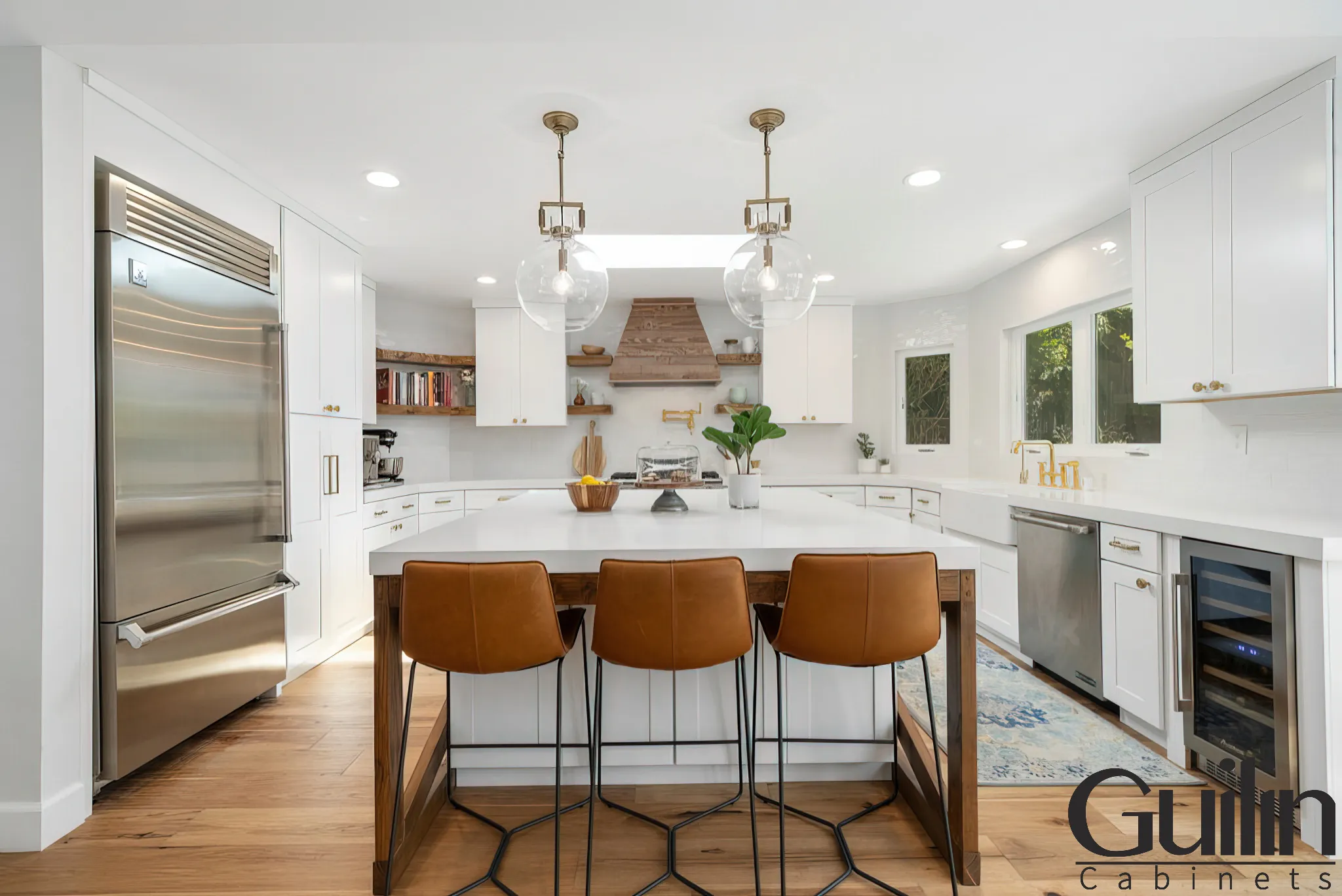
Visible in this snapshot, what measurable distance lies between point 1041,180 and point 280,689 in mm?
4324

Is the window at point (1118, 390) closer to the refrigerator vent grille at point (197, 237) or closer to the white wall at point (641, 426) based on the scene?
the white wall at point (641, 426)

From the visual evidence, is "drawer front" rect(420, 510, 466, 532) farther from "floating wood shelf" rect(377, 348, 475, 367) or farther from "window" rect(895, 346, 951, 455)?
"window" rect(895, 346, 951, 455)

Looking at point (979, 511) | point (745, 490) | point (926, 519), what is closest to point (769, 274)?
point (745, 490)

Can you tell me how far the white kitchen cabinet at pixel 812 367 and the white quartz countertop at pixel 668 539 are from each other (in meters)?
2.79

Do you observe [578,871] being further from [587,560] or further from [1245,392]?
[1245,392]

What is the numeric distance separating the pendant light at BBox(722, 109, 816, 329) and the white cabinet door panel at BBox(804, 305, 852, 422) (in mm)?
3071

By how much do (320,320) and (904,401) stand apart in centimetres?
443

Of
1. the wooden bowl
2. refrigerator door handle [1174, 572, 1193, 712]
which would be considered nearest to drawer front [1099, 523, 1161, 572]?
refrigerator door handle [1174, 572, 1193, 712]

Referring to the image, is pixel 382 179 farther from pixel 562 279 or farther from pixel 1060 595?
pixel 1060 595

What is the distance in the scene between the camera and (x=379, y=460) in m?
4.66

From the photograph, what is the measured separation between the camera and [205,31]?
1750mm

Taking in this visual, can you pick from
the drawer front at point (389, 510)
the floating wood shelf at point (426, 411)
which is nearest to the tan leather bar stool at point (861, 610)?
the drawer front at point (389, 510)

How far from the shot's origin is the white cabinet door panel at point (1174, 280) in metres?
2.47

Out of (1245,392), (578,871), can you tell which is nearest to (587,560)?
(578,871)
